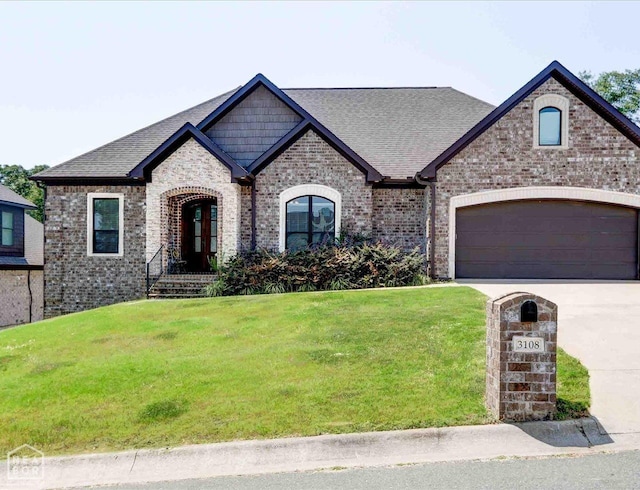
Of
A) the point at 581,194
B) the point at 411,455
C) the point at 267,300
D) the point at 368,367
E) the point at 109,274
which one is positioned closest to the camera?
the point at 411,455

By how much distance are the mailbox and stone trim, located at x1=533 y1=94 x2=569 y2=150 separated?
11.7 m

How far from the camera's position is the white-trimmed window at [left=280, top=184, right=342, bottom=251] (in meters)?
17.4

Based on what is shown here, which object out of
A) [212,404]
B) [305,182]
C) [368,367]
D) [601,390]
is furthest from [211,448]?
[305,182]

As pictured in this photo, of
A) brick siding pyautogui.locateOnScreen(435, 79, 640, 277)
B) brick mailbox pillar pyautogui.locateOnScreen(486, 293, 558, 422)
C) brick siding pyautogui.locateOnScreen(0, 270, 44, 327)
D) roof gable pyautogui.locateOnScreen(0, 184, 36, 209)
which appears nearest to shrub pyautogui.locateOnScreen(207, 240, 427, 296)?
brick siding pyautogui.locateOnScreen(435, 79, 640, 277)

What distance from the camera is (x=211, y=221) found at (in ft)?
63.0

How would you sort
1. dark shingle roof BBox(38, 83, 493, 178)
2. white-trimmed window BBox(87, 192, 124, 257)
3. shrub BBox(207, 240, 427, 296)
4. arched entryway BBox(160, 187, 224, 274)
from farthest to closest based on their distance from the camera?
dark shingle roof BBox(38, 83, 493, 178)
white-trimmed window BBox(87, 192, 124, 257)
arched entryway BBox(160, 187, 224, 274)
shrub BBox(207, 240, 427, 296)

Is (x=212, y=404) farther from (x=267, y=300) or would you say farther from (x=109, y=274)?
(x=109, y=274)

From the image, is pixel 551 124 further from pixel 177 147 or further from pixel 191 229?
pixel 191 229

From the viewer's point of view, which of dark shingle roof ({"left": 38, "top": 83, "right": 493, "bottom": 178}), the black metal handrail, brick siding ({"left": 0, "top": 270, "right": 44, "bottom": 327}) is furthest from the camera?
brick siding ({"left": 0, "top": 270, "right": 44, "bottom": 327})

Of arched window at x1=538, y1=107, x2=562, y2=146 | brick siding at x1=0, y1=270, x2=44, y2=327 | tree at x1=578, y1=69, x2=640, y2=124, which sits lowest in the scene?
brick siding at x1=0, y1=270, x2=44, y2=327

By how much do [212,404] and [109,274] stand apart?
12.6 metres

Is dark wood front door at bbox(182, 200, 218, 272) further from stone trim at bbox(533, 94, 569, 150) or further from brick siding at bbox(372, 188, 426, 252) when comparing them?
stone trim at bbox(533, 94, 569, 150)

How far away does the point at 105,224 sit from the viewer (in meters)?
18.2

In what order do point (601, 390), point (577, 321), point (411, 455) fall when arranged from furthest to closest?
point (577, 321) < point (601, 390) < point (411, 455)
